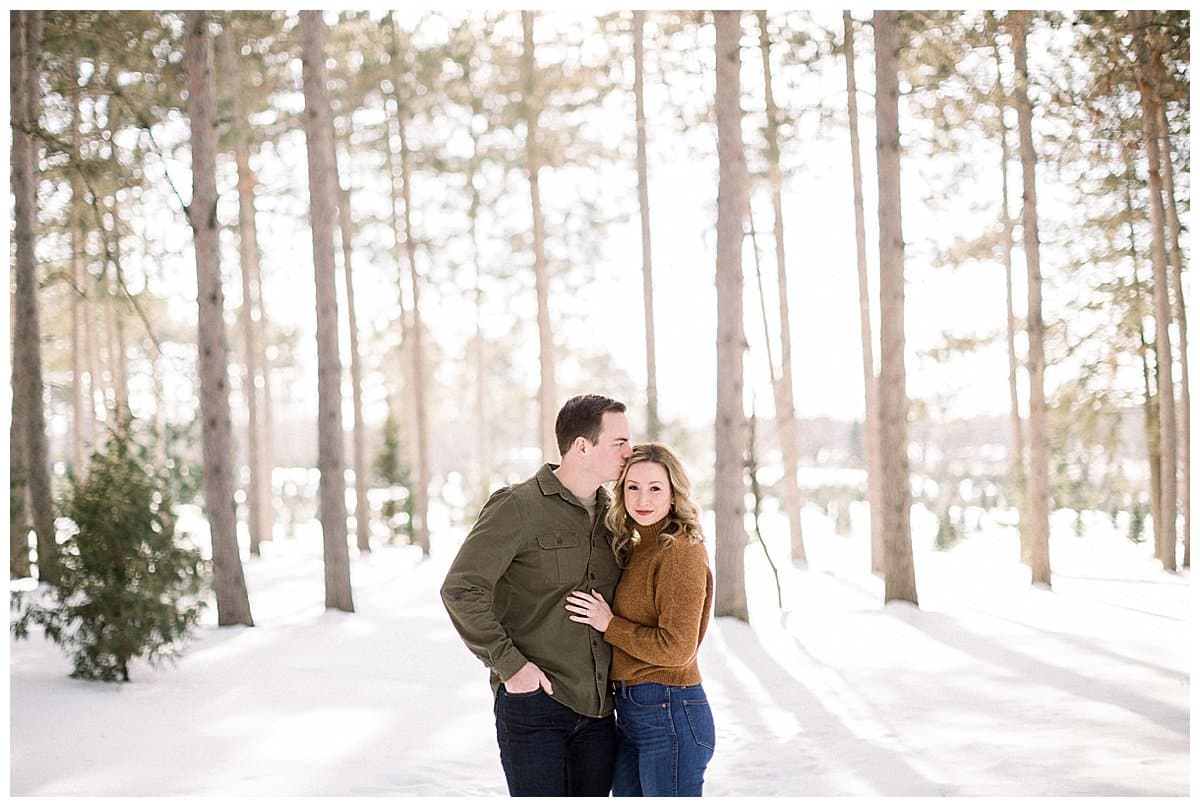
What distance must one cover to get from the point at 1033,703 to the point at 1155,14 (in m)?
8.09

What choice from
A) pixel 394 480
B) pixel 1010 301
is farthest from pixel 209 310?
pixel 1010 301

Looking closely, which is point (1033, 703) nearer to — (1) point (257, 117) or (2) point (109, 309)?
A: (1) point (257, 117)

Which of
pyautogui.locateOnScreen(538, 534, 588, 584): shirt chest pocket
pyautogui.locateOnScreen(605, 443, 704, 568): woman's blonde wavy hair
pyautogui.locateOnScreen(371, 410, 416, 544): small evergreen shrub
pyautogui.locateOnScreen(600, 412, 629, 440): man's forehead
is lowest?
pyautogui.locateOnScreen(371, 410, 416, 544): small evergreen shrub

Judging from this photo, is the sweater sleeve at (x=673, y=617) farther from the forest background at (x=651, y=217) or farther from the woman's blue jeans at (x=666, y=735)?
the forest background at (x=651, y=217)

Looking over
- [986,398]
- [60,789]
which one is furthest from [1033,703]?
[986,398]

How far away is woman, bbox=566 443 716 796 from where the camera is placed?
2938 mm

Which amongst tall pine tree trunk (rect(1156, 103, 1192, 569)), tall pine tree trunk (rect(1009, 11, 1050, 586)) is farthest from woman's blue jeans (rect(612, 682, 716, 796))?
tall pine tree trunk (rect(1156, 103, 1192, 569))

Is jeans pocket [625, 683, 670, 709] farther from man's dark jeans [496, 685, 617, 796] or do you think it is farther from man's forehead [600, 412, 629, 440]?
man's forehead [600, 412, 629, 440]

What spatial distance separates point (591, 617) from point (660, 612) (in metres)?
0.20

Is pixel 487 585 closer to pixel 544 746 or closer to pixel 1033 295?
pixel 544 746

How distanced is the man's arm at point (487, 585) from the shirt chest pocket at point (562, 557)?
0.09 m

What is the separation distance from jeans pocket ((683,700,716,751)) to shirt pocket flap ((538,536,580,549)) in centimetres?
56

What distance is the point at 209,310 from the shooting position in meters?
8.88

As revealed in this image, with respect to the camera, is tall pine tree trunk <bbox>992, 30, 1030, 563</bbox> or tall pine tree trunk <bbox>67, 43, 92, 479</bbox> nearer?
Answer: tall pine tree trunk <bbox>67, 43, 92, 479</bbox>
